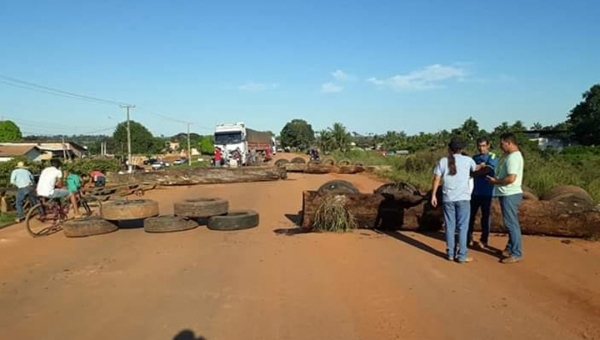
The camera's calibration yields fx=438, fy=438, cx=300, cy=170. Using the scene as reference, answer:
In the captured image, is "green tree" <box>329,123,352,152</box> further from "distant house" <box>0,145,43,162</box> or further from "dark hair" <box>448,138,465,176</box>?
"dark hair" <box>448,138,465,176</box>

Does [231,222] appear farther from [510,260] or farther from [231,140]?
[231,140]

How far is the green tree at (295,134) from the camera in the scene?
131 metres

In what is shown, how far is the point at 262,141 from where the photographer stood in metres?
50.9

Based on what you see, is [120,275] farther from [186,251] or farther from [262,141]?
[262,141]

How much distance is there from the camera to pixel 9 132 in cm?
7600

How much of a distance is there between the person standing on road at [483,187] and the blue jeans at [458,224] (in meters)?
0.64

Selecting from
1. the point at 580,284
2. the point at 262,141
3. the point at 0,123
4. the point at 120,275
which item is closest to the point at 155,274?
the point at 120,275

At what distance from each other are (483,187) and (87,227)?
7704 mm

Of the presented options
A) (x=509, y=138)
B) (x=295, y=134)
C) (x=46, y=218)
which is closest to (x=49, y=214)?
(x=46, y=218)

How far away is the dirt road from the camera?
4.17 m

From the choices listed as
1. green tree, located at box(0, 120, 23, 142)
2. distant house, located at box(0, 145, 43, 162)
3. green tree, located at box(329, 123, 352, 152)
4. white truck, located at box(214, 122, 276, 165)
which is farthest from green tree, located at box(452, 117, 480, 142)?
green tree, located at box(0, 120, 23, 142)

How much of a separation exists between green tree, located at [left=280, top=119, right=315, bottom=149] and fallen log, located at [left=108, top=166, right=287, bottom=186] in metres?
105

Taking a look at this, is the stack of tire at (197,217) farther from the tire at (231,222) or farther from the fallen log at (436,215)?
the fallen log at (436,215)

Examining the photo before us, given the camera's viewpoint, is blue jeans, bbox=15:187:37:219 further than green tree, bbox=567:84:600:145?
No
